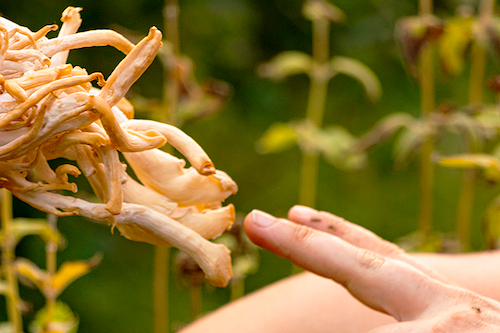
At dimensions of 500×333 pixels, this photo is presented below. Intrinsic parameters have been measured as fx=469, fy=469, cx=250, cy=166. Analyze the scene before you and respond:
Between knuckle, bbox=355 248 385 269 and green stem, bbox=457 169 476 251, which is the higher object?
knuckle, bbox=355 248 385 269

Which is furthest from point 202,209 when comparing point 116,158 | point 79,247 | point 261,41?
point 261,41

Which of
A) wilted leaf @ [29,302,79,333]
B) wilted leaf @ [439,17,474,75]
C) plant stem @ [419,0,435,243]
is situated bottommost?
wilted leaf @ [29,302,79,333]

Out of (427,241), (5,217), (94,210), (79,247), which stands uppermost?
(94,210)

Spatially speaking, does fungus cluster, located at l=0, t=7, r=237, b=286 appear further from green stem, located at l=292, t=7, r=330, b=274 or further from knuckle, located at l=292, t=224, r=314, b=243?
green stem, located at l=292, t=7, r=330, b=274

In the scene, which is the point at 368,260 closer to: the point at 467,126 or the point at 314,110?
the point at 467,126

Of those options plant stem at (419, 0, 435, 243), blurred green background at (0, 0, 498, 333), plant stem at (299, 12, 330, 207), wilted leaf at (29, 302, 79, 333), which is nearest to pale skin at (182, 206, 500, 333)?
wilted leaf at (29, 302, 79, 333)

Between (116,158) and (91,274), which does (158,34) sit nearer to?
(116,158)
